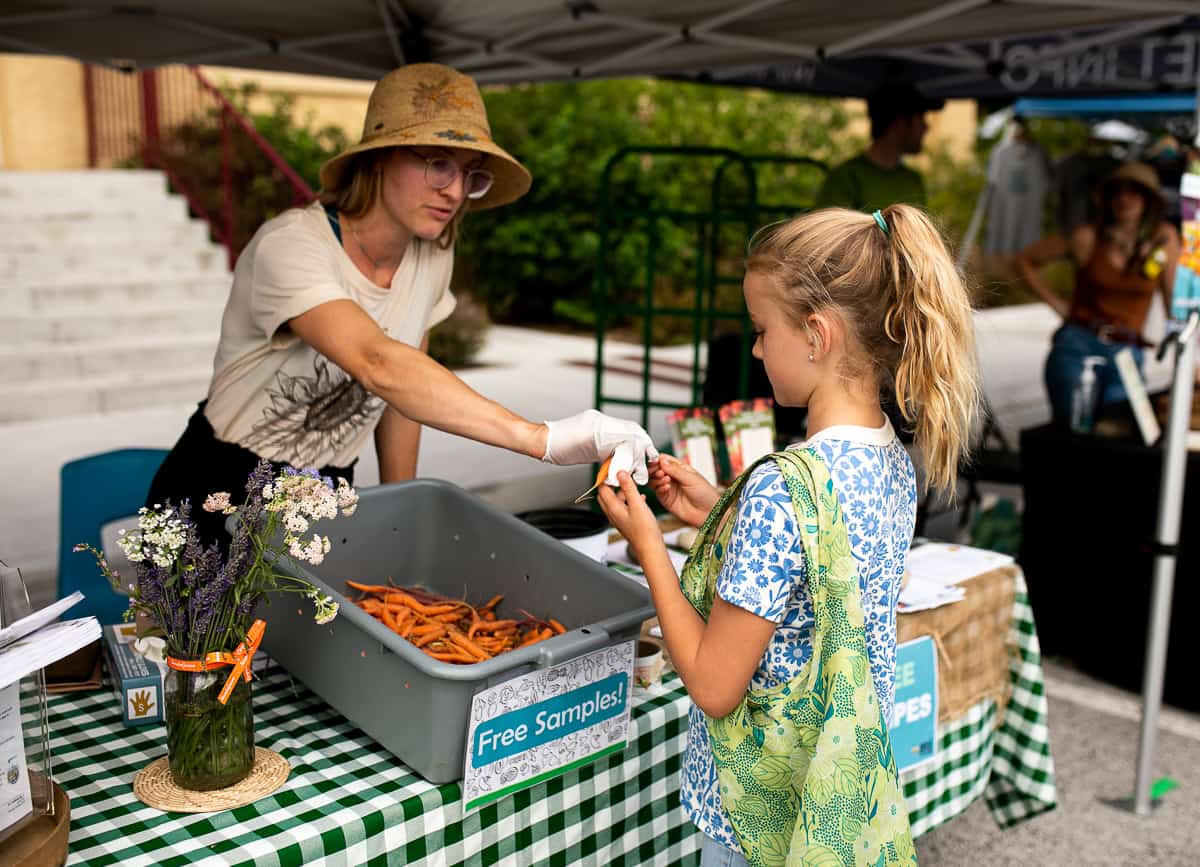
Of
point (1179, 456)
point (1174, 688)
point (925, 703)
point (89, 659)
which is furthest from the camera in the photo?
point (1174, 688)

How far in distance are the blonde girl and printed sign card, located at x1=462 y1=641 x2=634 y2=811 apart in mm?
180

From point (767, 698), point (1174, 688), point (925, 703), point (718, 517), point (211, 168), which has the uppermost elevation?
point (211, 168)

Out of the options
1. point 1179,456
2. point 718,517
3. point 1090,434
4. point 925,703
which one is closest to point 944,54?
point 1090,434

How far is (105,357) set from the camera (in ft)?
24.2

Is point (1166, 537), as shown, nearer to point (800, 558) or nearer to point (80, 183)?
point (800, 558)

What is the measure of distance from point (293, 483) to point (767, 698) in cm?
65

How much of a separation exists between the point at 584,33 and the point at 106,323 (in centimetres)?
518

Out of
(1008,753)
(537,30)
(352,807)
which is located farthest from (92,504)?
(1008,753)

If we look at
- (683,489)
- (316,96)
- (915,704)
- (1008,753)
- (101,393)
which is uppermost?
(316,96)

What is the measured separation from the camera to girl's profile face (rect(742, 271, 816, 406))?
135 cm

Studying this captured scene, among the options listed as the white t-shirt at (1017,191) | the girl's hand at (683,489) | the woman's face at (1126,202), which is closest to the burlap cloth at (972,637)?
the girl's hand at (683,489)

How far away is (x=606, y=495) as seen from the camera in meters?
1.46

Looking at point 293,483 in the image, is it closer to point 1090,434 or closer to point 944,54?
point 1090,434

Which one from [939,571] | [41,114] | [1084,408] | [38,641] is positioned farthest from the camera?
[41,114]
